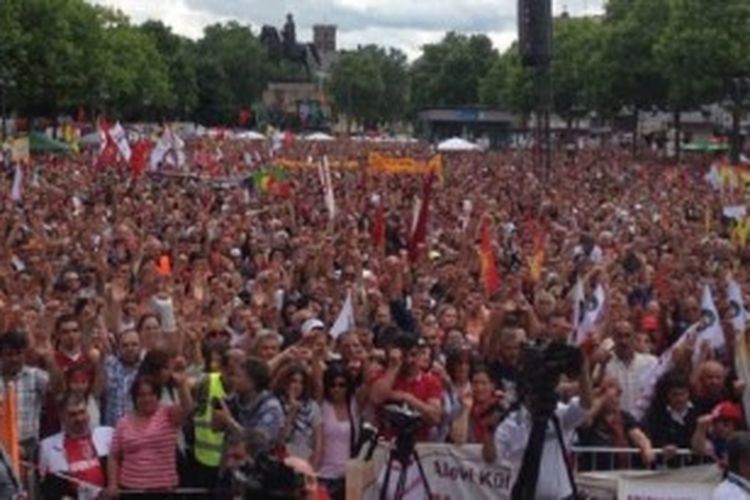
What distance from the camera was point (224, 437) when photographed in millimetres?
9969

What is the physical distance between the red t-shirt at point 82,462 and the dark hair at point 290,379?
1122 millimetres

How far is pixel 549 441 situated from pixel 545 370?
1.25m

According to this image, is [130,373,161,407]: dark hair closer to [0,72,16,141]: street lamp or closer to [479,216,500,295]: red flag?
[479,216,500,295]: red flag

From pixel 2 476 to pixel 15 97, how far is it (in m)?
74.0

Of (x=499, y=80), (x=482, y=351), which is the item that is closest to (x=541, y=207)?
(x=482, y=351)

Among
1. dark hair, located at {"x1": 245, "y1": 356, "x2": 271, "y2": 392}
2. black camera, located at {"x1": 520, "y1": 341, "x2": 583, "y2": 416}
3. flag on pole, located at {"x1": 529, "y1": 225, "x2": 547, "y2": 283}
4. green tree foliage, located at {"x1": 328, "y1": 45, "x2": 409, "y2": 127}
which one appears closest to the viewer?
black camera, located at {"x1": 520, "y1": 341, "x2": 583, "y2": 416}

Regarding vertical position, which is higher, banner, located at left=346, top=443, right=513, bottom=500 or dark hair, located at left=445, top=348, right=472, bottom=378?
dark hair, located at left=445, top=348, right=472, bottom=378

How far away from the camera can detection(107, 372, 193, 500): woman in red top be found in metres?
9.84

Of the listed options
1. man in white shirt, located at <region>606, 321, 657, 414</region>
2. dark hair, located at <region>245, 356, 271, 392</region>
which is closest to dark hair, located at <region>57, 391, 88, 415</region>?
dark hair, located at <region>245, 356, 271, 392</region>

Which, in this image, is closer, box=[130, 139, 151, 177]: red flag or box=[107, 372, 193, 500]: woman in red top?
box=[107, 372, 193, 500]: woman in red top

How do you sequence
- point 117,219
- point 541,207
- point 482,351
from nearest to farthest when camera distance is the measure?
point 482,351 < point 117,219 < point 541,207

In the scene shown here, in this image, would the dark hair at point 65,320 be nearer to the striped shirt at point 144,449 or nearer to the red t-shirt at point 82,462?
the red t-shirt at point 82,462

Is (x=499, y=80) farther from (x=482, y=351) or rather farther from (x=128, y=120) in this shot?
(x=482, y=351)

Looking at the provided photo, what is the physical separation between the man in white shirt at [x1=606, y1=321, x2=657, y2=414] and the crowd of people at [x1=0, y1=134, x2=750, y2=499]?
0.02 m
